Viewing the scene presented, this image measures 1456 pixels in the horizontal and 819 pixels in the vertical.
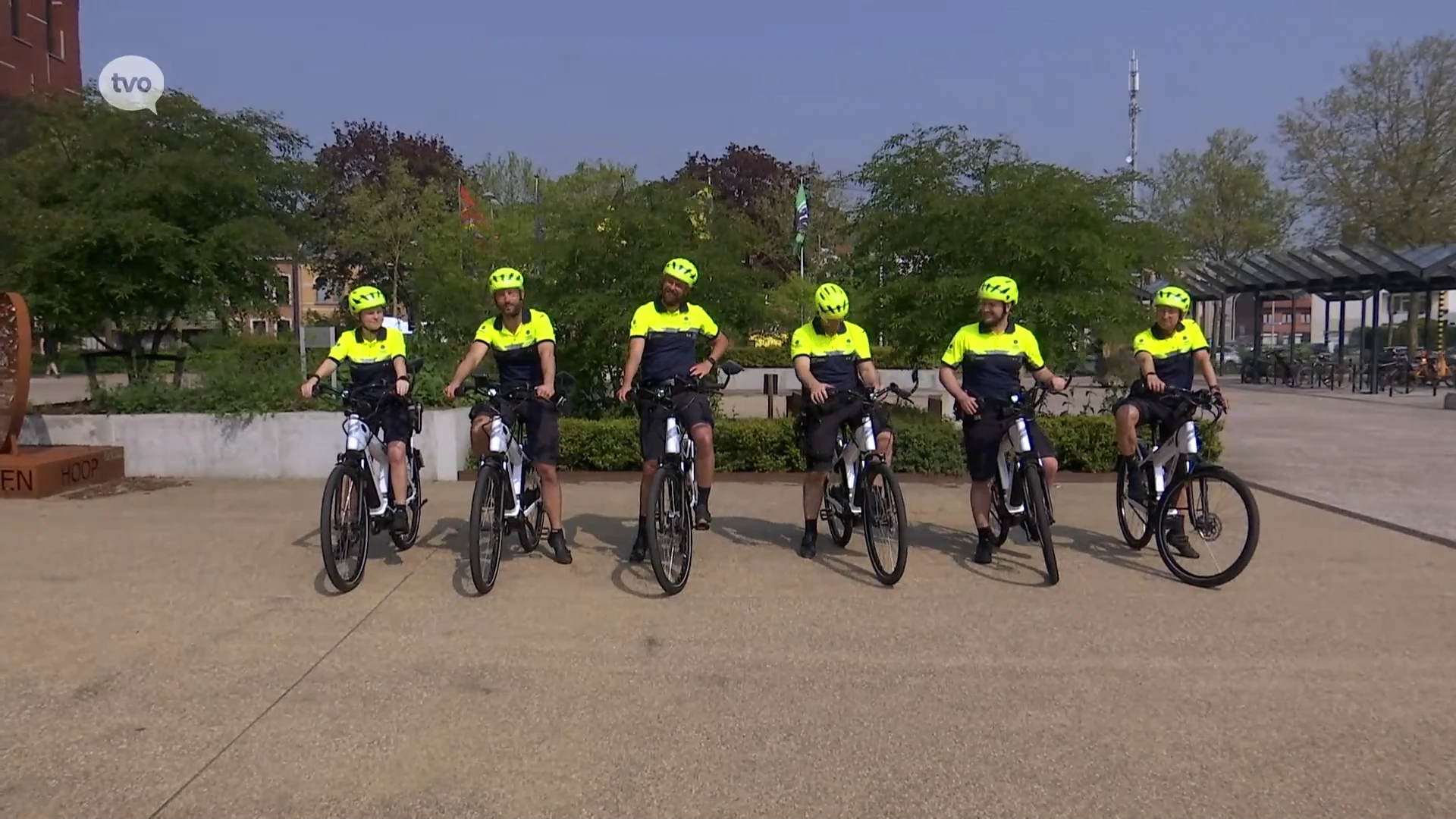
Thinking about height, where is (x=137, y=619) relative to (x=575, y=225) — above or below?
below

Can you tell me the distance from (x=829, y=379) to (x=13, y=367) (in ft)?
23.9

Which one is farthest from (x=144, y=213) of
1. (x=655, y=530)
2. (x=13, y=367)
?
(x=655, y=530)

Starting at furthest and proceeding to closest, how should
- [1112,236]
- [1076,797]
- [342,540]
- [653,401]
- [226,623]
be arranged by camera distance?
[1112,236], [653,401], [342,540], [226,623], [1076,797]

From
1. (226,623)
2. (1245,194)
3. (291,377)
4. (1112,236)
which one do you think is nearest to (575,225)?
(291,377)

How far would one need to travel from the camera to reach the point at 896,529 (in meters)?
6.07

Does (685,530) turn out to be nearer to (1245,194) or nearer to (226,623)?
(226,623)

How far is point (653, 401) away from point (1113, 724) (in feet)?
10.4

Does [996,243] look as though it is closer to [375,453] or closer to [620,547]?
[620,547]

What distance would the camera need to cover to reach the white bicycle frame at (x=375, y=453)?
20.0 feet

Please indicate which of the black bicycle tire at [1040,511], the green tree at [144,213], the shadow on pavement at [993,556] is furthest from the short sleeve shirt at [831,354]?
the green tree at [144,213]

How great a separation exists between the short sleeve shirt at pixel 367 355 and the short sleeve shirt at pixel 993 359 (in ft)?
11.0

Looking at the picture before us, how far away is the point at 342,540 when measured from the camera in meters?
5.98

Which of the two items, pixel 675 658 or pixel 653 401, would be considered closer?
pixel 675 658

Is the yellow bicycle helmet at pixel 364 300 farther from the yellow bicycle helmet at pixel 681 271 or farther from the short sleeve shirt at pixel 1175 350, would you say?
the short sleeve shirt at pixel 1175 350
